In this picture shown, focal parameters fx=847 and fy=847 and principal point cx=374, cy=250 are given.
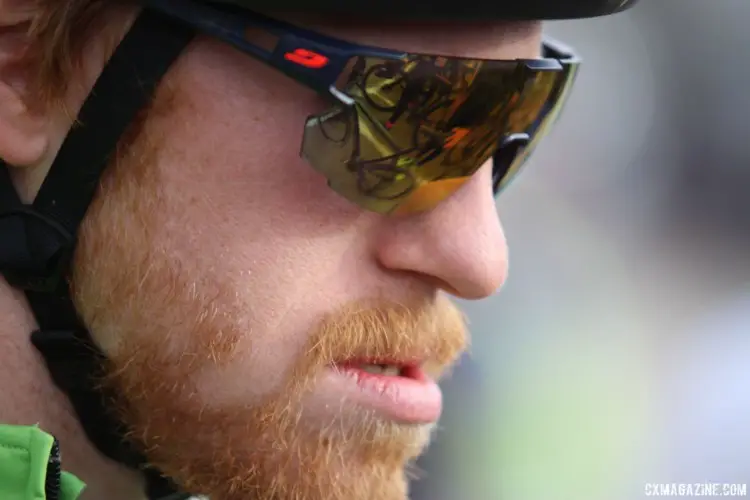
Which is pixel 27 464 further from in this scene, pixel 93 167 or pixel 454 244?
pixel 454 244

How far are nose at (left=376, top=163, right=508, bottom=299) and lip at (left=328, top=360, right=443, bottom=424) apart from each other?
0.39 feet

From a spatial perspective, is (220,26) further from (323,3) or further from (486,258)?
(486,258)

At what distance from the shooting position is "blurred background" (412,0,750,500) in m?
2.39

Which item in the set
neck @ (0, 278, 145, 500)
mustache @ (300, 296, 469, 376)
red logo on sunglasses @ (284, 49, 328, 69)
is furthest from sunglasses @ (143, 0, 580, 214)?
neck @ (0, 278, 145, 500)

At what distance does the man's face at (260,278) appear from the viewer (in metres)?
0.88

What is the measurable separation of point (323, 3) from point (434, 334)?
41 centimetres

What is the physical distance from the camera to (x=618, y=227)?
257cm

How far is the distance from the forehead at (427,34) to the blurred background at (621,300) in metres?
1.53

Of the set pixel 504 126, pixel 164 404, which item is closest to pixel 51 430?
pixel 164 404

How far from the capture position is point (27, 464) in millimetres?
867

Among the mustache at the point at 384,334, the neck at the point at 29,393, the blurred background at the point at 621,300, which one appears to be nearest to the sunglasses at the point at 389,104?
the mustache at the point at 384,334

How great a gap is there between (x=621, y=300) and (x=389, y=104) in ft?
6.06

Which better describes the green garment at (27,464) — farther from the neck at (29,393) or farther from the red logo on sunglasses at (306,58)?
the red logo on sunglasses at (306,58)

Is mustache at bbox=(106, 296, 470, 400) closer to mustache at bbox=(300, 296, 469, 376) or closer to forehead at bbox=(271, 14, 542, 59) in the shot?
mustache at bbox=(300, 296, 469, 376)
